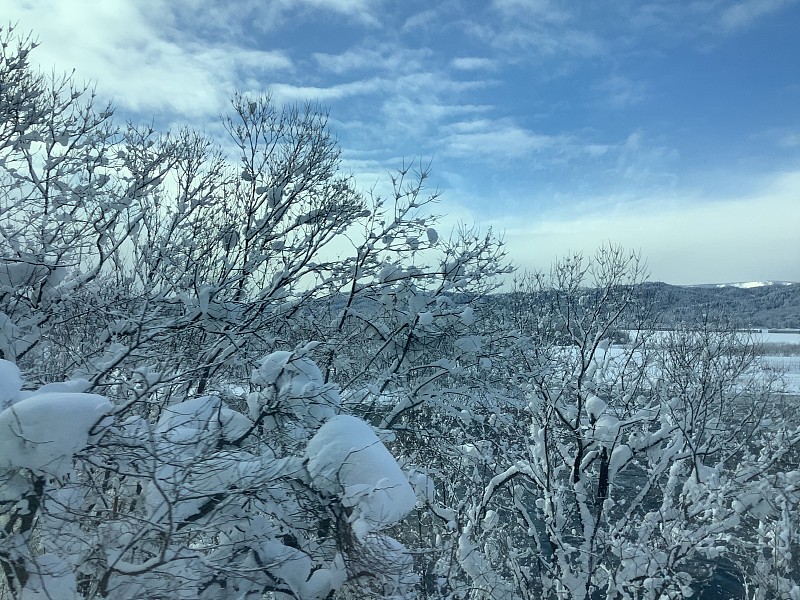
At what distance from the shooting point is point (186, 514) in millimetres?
3646

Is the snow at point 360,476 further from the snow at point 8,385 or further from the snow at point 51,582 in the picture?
the snow at point 8,385

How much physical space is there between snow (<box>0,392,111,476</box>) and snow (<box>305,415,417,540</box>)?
158 centimetres

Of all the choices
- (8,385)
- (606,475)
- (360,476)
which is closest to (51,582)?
(8,385)

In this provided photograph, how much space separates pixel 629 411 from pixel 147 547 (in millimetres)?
12255

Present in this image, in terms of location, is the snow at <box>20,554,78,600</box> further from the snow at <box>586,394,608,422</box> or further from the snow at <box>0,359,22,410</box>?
the snow at <box>586,394,608,422</box>

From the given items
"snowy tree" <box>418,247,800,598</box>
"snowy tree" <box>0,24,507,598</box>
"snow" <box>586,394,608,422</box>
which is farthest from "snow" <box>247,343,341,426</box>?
"snow" <box>586,394,608,422</box>

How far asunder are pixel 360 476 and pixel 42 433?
1964mm

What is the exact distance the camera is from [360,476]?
394cm

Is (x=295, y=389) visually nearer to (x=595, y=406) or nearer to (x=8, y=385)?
(x=8, y=385)

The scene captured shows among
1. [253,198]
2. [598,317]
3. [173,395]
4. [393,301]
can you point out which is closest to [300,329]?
[393,301]

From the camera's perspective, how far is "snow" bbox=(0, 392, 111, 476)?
10.0ft

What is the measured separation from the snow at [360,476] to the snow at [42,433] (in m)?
1.58

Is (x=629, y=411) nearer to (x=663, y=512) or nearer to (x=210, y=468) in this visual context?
(x=663, y=512)

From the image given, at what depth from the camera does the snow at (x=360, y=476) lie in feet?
12.4
